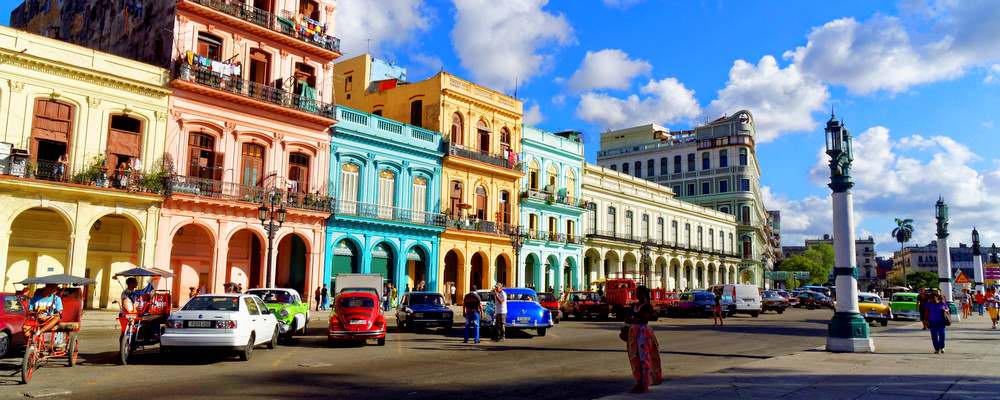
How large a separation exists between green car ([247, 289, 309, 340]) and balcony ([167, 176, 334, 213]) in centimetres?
850

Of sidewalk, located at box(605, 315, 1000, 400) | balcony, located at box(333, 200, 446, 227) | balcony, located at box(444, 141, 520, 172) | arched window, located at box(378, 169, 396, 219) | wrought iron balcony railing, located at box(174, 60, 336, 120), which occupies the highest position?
wrought iron balcony railing, located at box(174, 60, 336, 120)

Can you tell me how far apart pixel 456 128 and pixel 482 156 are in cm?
228

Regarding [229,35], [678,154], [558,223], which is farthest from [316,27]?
[678,154]

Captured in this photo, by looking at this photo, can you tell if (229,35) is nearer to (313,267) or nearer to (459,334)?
(313,267)

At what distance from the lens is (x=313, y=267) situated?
106ft

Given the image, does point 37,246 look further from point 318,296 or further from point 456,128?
point 456,128

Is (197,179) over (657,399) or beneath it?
over

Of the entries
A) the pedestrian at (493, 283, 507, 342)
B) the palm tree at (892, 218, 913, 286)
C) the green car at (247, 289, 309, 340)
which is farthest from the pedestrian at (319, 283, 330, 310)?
the palm tree at (892, 218, 913, 286)

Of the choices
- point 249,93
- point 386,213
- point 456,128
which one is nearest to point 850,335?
point 386,213

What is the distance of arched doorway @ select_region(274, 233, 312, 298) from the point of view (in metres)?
33.3

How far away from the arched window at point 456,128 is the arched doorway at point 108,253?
718 inches

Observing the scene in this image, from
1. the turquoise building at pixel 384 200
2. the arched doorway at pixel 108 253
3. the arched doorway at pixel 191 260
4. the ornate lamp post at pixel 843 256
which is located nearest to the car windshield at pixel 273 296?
the arched doorway at pixel 108 253

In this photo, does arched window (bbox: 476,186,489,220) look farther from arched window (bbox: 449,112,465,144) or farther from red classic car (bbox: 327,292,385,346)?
red classic car (bbox: 327,292,385,346)

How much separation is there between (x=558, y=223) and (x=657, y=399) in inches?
1555
